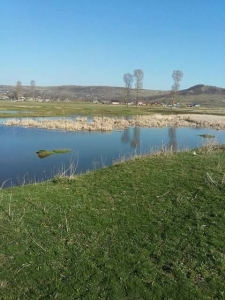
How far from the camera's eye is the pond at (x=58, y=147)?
19266 mm

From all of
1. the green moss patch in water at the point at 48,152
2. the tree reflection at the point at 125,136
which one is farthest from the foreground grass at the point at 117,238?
the tree reflection at the point at 125,136

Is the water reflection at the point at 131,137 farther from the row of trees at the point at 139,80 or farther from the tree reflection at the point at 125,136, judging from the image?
the row of trees at the point at 139,80

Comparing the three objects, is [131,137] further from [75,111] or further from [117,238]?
[75,111]

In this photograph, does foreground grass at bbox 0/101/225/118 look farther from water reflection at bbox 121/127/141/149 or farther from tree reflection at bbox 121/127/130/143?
water reflection at bbox 121/127/141/149

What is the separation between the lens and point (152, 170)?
14000mm

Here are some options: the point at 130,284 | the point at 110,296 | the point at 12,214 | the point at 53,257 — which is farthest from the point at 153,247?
the point at 12,214

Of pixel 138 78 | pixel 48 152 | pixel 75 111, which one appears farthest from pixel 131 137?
pixel 138 78

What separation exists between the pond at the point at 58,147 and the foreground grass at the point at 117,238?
5114 mm

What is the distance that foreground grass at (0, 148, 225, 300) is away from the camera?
599 cm

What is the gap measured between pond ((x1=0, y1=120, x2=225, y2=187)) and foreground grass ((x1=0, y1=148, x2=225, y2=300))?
5114mm

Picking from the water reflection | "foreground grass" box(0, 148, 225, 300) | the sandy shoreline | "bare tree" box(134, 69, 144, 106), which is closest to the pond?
the water reflection

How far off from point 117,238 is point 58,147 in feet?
71.2

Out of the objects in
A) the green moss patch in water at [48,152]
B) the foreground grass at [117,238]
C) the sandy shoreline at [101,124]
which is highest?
the foreground grass at [117,238]

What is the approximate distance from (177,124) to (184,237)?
46812 mm
